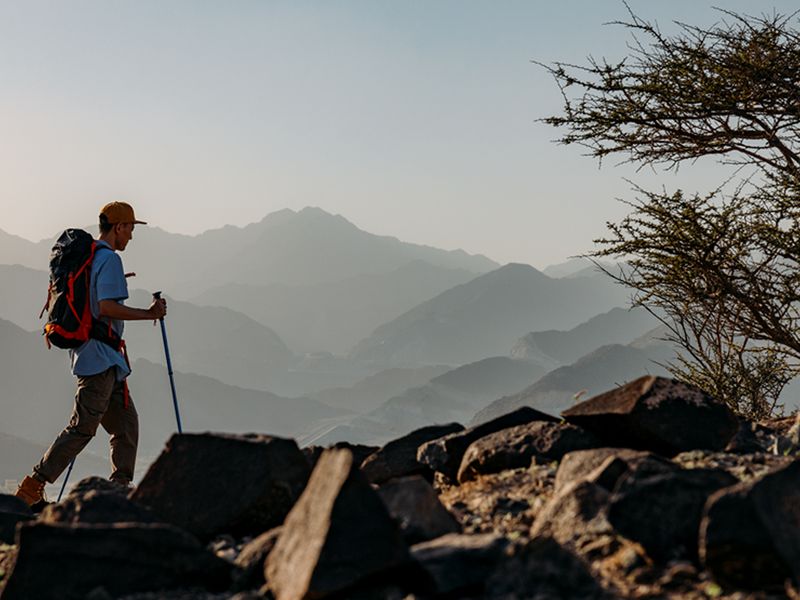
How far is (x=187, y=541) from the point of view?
189 inches

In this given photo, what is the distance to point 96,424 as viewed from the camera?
8.06 metres

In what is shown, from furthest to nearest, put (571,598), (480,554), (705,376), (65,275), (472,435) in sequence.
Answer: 1. (705,376)
2. (65,275)
3. (472,435)
4. (480,554)
5. (571,598)

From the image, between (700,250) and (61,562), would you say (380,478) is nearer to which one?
(61,562)

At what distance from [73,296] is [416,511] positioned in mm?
4531

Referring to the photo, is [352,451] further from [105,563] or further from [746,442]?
[105,563]

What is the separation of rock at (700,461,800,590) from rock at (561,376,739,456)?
7.61 ft

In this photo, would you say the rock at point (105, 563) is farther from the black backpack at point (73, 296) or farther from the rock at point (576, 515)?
the black backpack at point (73, 296)

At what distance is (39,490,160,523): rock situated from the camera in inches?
203

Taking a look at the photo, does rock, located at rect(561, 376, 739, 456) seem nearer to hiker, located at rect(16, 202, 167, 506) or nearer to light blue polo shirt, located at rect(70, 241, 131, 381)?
hiker, located at rect(16, 202, 167, 506)

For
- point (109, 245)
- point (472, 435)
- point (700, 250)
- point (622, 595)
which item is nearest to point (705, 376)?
point (700, 250)

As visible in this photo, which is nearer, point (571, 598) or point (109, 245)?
point (571, 598)

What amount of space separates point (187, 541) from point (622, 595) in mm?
2432

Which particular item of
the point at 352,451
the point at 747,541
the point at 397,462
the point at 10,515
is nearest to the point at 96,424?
the point at 10,515

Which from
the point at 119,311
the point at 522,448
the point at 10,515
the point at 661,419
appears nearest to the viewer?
the point at 661,419
